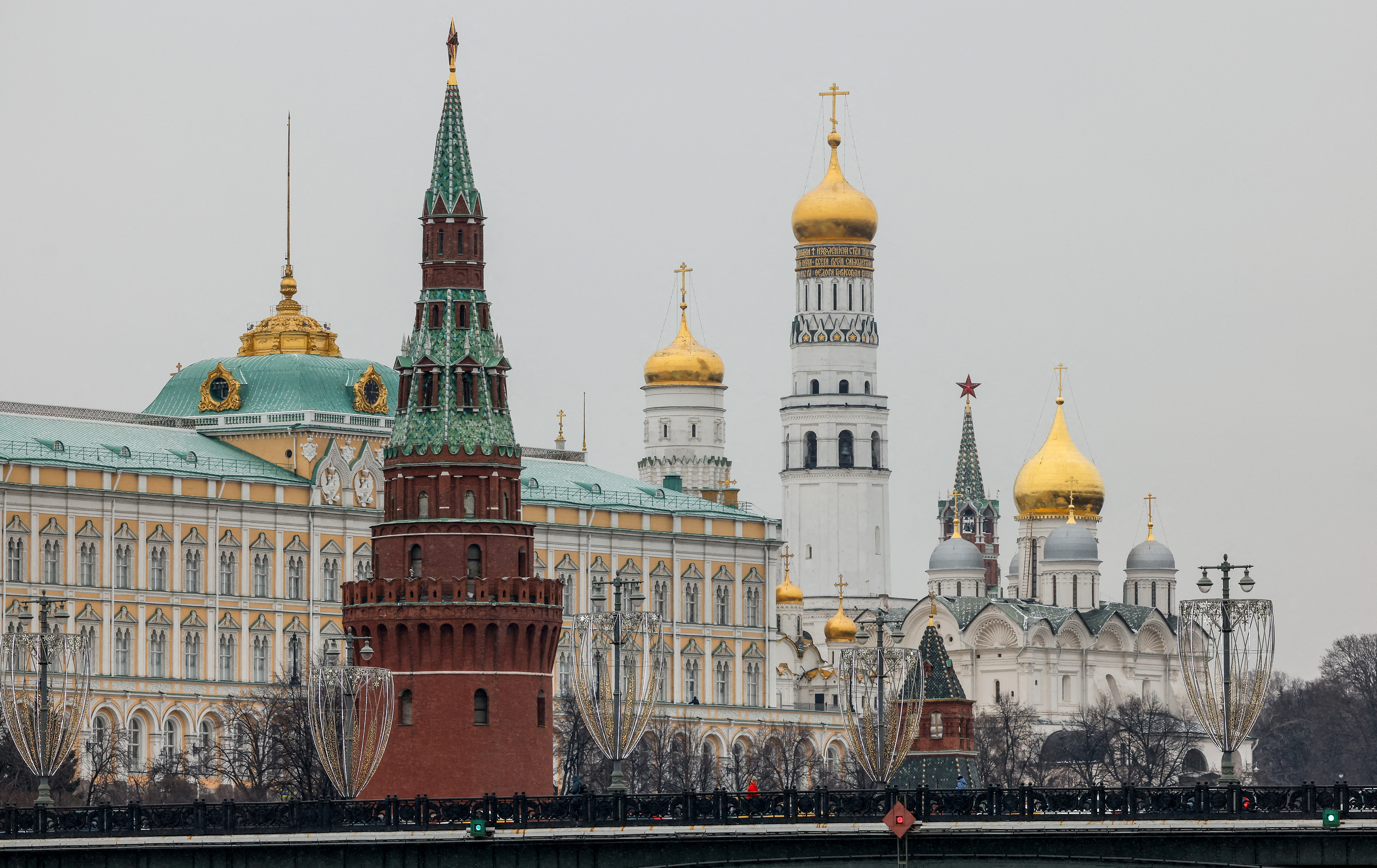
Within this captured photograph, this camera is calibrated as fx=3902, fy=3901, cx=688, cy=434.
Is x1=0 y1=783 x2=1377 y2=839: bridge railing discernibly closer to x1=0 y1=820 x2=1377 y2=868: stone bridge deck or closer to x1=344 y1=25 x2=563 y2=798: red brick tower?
x1=0 y1=820 x2=1377 y2=868: stone bridge deck

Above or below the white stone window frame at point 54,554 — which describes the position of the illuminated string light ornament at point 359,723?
below

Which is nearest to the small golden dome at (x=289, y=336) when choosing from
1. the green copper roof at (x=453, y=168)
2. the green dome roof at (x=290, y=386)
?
the green dome roof at (x=290, y=386)

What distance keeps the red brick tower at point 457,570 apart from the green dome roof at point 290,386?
5635 centimetres

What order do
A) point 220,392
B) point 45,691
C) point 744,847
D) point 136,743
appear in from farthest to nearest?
1. point 220,392
2. point 136,743
3. point 45,691
4. point 744,847

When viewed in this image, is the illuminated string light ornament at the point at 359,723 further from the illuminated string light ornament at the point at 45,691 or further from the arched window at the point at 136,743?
the arched window at the point at 136,743

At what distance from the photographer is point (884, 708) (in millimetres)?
142375

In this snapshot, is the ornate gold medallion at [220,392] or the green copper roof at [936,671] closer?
the green copper roof at [936,671]

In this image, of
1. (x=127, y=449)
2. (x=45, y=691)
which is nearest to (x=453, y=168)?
(x=45, y=691)

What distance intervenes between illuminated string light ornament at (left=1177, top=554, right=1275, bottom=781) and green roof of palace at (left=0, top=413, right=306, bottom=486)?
230 ft

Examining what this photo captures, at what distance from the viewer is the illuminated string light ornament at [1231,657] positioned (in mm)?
106125

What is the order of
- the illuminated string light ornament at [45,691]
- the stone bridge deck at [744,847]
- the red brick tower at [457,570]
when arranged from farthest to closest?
the red brick tower at [457,570] → the illuminated string light ornament at [45,691] → the stone bridge deck at [744,847]

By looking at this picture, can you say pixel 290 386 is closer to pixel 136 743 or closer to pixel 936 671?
pixel 136 743

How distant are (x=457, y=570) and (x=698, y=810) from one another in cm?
3152

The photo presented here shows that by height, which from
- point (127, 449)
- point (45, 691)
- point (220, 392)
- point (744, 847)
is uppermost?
point (220, 392)
